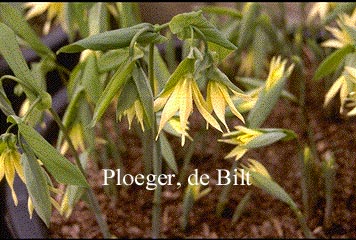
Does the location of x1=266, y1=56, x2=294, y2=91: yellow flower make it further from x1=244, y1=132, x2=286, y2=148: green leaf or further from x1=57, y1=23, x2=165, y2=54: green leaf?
x1=57, y1=23, x2=165, y2=54: green leaf

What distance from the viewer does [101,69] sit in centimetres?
74

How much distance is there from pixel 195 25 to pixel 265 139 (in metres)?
0.21

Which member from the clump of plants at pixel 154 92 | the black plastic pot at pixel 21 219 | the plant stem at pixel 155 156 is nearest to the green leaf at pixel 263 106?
the clump of plants at pixel 154 92

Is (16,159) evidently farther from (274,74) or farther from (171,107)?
(274,74)

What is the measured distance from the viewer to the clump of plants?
1.85ft

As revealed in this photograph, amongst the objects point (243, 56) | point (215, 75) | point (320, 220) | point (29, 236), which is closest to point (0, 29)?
point (215, 75)

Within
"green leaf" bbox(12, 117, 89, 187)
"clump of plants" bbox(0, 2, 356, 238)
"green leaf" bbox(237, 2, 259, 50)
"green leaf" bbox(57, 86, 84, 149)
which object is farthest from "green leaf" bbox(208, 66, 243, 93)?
"green leaf" bbox(237, 2, 259, 50)

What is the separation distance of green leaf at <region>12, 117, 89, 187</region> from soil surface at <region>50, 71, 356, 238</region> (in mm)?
382

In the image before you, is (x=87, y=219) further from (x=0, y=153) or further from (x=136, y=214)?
(x=0, y=153)

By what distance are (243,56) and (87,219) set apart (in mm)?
526

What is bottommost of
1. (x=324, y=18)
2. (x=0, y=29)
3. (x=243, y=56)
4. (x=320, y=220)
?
(x=320, y=220)

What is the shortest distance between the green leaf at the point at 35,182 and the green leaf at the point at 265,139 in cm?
24

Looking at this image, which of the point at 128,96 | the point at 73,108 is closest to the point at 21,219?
the point at 73,108

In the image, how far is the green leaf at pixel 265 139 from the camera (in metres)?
0.71
